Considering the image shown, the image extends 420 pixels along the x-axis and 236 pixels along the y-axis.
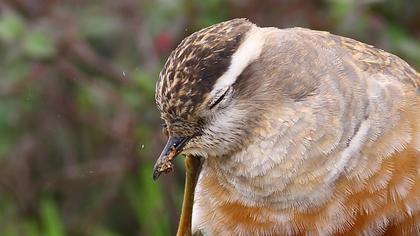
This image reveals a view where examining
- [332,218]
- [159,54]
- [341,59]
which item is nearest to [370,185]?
[332,218]

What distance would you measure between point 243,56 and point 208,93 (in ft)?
0.41

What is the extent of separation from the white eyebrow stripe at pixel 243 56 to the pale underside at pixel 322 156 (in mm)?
25

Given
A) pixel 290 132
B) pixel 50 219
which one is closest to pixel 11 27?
pixel 50 219

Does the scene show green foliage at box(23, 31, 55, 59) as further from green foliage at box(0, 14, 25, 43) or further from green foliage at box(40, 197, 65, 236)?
green foliage at box(40, 197, 65, 236)

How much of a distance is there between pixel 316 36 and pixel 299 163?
1.20ft

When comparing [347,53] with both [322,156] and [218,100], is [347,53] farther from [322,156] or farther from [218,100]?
[218,100]

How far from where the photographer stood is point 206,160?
2.27 m

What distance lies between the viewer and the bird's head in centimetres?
206

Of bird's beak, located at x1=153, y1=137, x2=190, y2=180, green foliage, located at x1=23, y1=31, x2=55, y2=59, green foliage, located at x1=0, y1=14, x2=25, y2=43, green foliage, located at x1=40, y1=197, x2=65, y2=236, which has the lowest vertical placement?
green foliage, located at x1=40, y1=197, x2=65, y2=236

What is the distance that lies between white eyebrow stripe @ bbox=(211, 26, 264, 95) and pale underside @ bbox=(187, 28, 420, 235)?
0.02 m

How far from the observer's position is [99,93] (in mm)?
3172

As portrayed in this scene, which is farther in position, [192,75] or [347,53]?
[347,53]

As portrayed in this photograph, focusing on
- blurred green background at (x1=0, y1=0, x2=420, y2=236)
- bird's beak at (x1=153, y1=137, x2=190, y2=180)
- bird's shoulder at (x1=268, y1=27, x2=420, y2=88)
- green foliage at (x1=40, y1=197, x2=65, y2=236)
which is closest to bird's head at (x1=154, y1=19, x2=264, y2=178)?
Answer: bird's beak at (x1=153, y1=137, x2=190, y2=180)

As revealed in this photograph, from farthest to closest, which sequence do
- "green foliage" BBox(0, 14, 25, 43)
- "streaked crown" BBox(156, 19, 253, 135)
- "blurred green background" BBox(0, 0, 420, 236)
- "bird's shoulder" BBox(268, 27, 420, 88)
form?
"blurred green background" BBox(0, 0, 420, 236) < "green foliage" BBox(0, 14, 25, 43) < "bird's shoulder" BBox(268, 27, 420, 88) < "streaked crown" BBox(156, 19, 253, 135)
